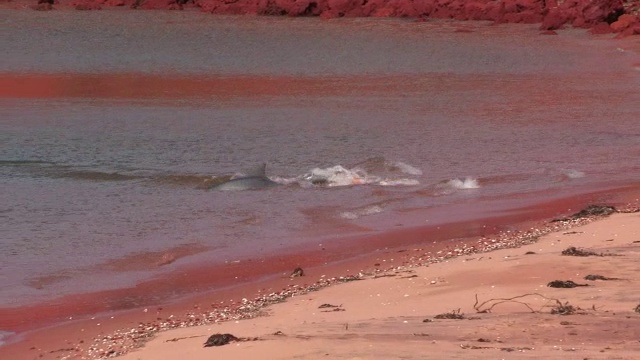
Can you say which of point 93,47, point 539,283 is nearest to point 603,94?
point 539,283

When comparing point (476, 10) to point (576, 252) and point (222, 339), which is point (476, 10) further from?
point (222, 339)

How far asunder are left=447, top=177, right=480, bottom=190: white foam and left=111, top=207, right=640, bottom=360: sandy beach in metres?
3.60

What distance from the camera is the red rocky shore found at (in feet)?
120

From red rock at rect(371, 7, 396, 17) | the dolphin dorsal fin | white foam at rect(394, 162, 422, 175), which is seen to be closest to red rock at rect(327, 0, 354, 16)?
red rock at rect(371, 7, 396, 17)

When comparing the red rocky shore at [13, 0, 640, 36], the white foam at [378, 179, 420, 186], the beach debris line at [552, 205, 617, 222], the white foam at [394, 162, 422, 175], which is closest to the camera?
the beach debris line at [552, 205, 617, 222]

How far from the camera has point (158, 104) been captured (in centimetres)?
2150

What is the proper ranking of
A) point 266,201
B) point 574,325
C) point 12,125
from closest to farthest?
1. point 574,325
2. point 266,201
3. point 12,125

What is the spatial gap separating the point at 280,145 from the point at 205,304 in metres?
8.19

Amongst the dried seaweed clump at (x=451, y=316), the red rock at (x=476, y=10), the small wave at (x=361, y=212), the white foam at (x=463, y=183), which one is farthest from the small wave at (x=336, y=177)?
the red rock at (x=476, y=10)

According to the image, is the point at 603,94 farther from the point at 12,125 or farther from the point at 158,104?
the point at 12,125

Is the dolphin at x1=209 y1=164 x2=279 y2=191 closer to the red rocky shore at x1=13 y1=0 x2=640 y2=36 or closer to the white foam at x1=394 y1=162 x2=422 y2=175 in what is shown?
the white foam at x1=394 y1=162 x2=422 y2=175

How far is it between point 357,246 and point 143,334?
3.15 meters

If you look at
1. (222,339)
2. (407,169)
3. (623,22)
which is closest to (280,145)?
(407,169)

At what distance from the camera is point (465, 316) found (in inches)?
273
